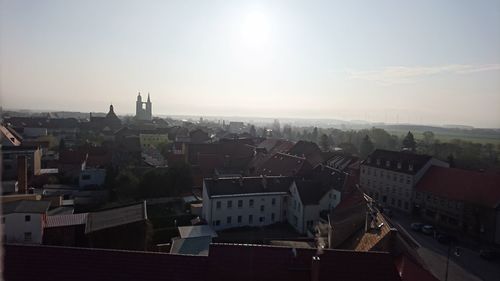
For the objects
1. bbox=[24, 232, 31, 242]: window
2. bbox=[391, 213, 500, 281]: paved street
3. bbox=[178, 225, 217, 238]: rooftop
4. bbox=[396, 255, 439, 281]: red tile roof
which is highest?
bbox=[396, 255, 439, 281]: red tile roof

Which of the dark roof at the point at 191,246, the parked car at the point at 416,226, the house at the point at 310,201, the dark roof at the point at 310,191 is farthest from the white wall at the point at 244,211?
the parked car at the point at 416,226

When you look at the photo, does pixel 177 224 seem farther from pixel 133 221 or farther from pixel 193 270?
pixel 193 270

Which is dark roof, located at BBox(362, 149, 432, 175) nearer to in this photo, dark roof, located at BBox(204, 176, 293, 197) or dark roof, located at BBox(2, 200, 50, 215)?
dark roof, located at BBox(204, 176, 293, 197)

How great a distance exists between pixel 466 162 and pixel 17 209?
1967 inches

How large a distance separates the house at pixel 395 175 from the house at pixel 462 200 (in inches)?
34.4

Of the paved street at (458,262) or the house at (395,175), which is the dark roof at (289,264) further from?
the house at (395,175)

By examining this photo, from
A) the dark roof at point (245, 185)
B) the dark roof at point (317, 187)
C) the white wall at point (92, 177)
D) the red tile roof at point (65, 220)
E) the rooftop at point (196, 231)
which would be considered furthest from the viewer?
the white wall at point (92, 177)

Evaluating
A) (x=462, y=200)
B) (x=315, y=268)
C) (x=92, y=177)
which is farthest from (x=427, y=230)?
(x=92, y=177)

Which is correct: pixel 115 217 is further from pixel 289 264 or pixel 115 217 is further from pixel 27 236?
pixel 289 264

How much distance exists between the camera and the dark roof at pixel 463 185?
26.1m

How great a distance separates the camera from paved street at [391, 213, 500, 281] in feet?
63.7

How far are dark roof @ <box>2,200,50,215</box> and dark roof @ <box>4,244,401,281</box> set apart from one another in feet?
36.7

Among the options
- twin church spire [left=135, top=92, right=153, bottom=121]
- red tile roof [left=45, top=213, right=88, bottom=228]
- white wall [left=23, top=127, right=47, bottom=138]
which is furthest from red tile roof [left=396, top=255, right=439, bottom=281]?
twin church spire [left=135, top=92, right=153, bottom=121]

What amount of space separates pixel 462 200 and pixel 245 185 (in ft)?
54.6
